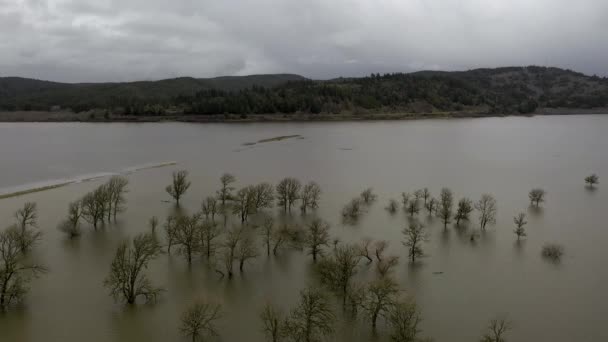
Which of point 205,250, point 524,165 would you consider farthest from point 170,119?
point 205,250

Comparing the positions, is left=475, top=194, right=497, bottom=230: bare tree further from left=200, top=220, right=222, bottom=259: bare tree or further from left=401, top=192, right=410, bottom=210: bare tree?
left=200, top=220, right=222, bottom=259: bare tree

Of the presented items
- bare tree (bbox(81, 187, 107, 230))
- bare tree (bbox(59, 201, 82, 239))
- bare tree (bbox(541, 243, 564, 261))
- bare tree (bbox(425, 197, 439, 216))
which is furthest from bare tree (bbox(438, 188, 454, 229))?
bare tree (bbox(59, 201, 82, 239))

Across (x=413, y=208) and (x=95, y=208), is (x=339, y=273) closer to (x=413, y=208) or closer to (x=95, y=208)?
(x=413, y=208)

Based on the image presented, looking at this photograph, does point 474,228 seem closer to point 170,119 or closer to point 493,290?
point 493,290

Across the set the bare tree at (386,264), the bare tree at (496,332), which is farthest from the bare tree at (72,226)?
the bare tree at (496,332)

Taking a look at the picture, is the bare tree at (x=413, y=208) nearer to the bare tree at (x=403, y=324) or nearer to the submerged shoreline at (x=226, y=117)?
the bare tree at (x=403, y=324)
